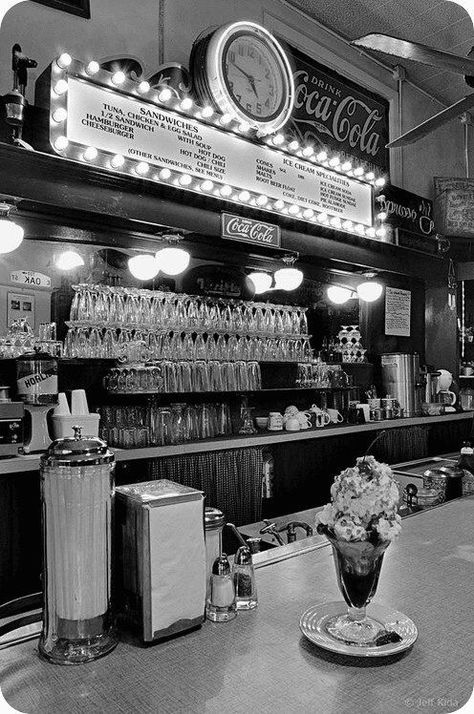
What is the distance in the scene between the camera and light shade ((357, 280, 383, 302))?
550 cm

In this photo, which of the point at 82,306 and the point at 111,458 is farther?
the point at 82,306

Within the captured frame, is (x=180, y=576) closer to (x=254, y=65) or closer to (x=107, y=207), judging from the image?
(x=107, y=207)

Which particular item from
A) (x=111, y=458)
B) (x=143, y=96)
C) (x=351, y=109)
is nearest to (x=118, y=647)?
(x=111, y=458)

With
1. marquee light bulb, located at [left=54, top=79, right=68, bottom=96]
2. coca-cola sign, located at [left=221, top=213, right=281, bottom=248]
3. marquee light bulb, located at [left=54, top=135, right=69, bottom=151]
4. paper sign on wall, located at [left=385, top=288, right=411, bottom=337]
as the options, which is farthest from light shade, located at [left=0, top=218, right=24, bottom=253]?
paper sign on wall, located at [left=385, top=288, right=411, bottom=337]

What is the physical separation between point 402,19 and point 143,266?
3643 millimetres

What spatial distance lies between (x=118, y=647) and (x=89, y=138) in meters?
2.83

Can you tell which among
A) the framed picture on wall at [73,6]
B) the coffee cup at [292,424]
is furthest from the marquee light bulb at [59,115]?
the coffee cup at [292,424]

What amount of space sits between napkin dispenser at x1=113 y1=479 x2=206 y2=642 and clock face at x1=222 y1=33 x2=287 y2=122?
354cm

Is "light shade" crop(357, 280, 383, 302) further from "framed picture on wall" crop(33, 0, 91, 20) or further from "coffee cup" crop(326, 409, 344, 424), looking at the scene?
"framed picture on wall" crop(33, 0, 91, 20)

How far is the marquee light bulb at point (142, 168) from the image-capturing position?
3.41 meters

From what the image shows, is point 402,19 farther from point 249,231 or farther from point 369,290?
point 249,231

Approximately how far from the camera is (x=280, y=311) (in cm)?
474

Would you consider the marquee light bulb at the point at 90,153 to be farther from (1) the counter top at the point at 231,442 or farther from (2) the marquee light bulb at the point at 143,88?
(1) the counter top at the point at 231,442

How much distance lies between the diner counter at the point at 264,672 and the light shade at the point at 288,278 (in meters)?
3.44
